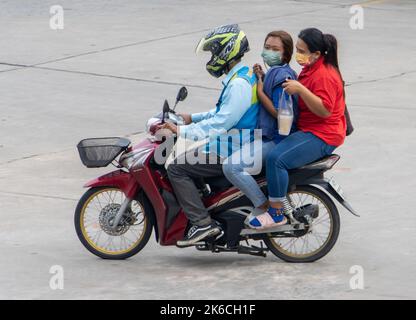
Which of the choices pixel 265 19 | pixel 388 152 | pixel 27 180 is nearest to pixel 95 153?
pixel 27 180

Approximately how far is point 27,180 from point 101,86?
3894 mm

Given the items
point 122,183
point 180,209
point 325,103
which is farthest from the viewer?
point 122,183

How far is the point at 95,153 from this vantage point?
8.23 m

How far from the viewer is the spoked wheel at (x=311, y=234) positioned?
27.0ft

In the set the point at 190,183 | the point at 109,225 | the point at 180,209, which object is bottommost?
the point at 109,225

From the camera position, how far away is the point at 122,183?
8.32 metres

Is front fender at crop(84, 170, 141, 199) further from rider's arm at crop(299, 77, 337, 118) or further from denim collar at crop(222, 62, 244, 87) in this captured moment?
rider's arm at crop(299, 77, 337, 118)

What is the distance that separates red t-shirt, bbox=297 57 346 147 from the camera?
26.0ft

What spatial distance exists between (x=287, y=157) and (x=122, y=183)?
47.8 inches
